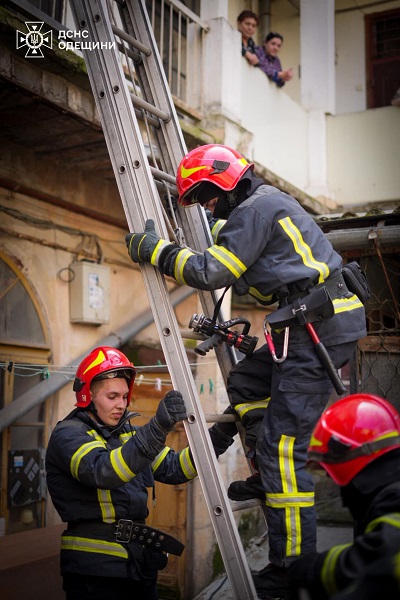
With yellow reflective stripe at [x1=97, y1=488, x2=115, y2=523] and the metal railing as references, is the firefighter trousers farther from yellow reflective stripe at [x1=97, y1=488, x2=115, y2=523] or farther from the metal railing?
the metal railing

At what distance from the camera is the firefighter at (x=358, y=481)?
2.35m

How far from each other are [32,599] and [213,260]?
3.91 meters

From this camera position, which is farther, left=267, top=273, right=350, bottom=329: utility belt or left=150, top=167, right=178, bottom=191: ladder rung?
left=150, top=167, right=178, bottom=191: ladder rung

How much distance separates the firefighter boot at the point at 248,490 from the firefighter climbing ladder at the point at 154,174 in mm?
198

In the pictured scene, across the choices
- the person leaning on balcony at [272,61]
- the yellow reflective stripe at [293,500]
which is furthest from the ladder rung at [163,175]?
the person leaning on balcony at [272,61]

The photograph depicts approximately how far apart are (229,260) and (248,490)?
1.15 meters

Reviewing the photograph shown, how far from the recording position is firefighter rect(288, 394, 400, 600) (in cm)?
235

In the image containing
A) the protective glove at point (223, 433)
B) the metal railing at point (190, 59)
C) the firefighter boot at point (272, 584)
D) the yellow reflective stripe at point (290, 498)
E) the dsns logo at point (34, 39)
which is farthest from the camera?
the metal railing at point (190, 59)

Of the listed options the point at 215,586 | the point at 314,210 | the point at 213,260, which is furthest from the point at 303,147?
the point at 213,260

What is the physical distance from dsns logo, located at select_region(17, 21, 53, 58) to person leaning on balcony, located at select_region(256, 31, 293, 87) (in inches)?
173

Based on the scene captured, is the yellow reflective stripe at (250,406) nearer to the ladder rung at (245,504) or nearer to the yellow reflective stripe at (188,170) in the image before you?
the ladder rung at (245,504)

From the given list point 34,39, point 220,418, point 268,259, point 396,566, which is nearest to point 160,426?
point 220,418

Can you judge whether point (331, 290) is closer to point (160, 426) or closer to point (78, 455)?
point (160, 426)

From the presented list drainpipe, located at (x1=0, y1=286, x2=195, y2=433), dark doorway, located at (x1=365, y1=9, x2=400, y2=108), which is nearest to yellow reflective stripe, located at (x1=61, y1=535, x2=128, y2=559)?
drainpipe, located at (x1=0, y1=286, x2=195, y2=433)
